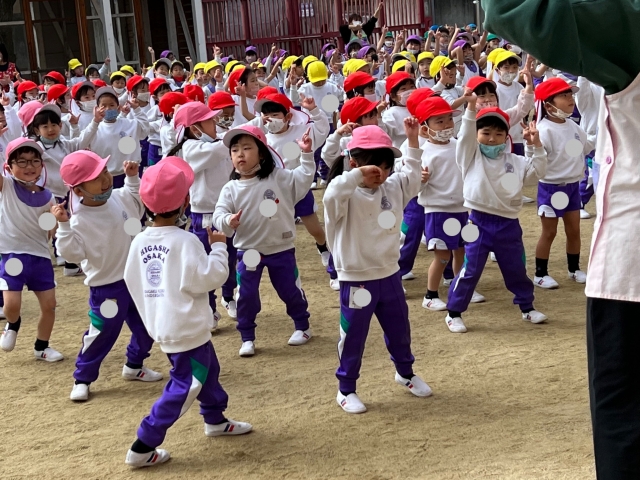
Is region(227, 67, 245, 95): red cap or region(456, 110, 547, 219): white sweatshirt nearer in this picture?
region(456, 110, 547, 219): white sweatshirt

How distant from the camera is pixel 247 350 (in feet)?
19.3

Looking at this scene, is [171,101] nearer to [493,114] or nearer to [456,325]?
[493,114]

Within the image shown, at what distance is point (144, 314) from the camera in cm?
437

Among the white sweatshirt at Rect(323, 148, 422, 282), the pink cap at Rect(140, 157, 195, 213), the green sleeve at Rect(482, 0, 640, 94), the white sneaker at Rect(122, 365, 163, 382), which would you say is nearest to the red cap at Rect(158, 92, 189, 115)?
the white sneaker at Rect(122, 365, 163, 382)

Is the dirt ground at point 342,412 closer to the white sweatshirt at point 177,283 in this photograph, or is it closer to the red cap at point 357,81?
the white sweatshirt at point 177,283

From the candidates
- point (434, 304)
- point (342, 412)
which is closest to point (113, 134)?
point (434, 304)

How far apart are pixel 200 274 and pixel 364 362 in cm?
179

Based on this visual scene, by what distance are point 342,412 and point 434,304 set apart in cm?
204

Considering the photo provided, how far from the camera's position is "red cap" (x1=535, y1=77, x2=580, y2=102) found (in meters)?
6.75

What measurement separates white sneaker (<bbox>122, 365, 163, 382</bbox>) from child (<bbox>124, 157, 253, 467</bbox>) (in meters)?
1.23

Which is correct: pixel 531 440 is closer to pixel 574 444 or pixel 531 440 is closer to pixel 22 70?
pixel 574 444

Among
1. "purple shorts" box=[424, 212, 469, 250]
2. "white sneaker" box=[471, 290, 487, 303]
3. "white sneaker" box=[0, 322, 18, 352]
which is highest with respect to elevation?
"purple shorts" box=[424, 212, 469, 250]

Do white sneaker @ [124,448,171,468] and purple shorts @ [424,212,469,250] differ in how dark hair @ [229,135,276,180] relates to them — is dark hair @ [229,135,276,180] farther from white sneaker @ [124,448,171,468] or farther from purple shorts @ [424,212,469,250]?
white sneaker @ [124,448,171,468]

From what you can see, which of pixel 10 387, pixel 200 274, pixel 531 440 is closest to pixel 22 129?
pixel 10 387
